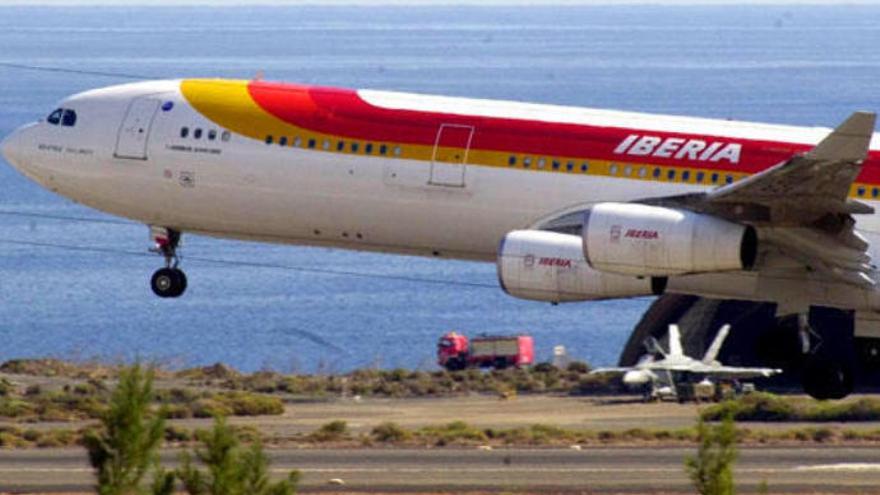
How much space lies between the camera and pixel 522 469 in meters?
49.6

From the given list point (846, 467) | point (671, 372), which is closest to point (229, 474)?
point (846, 467)

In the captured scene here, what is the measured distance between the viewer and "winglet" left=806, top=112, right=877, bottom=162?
3741 cm

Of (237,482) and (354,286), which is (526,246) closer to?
(237,482)

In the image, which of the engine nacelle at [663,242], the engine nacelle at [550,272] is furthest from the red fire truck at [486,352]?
the engine nacelle at [663,242]

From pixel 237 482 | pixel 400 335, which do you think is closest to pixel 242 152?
pixel 237 482

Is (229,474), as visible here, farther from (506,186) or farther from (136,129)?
(136,129)

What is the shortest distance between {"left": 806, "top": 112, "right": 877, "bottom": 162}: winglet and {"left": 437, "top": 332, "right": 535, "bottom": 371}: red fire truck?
203ft

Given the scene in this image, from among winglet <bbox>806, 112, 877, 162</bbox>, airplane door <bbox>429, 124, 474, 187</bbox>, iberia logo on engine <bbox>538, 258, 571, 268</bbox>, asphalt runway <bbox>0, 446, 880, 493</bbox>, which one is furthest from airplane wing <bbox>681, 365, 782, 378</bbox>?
winglet <bbox>806, 112, 877, 162</bbox>

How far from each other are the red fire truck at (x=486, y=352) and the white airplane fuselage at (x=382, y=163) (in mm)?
51421

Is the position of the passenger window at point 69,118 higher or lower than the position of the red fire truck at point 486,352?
lower

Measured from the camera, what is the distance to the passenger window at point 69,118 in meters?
49.4

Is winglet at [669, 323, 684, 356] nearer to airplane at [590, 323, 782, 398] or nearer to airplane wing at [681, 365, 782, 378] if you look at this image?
airplane at [590, 323, 782, 398]

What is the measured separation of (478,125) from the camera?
44.8m

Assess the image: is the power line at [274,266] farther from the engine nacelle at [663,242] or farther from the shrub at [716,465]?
the shrub at [716,465]
